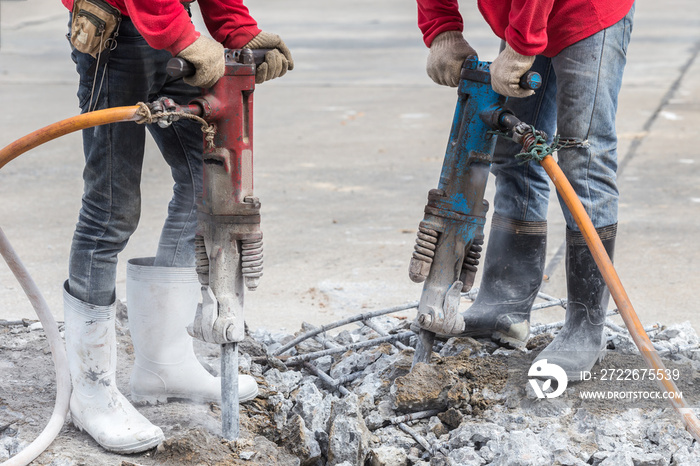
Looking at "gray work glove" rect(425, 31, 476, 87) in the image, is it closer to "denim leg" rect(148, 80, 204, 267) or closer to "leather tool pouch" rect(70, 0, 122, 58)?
"denim leg" rect(148, 80, 204, 267)

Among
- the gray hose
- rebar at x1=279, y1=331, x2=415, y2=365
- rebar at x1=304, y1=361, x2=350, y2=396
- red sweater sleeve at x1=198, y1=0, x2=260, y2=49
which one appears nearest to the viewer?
the gray hose

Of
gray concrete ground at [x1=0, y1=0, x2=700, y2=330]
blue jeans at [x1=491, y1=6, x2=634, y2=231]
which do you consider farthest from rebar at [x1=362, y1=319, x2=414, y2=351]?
blue jeans at [x1=491, y1=6, x2=634, y2=231]

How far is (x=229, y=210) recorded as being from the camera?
2.08m

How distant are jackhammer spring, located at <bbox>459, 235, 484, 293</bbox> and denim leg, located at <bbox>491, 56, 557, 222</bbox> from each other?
465 millimetres

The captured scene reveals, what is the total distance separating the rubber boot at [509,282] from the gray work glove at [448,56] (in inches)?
24.9

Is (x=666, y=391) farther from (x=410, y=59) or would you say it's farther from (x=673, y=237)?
(x=410, y=59)

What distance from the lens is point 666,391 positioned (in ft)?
6.68

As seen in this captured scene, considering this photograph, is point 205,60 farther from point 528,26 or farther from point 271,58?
point 528,26

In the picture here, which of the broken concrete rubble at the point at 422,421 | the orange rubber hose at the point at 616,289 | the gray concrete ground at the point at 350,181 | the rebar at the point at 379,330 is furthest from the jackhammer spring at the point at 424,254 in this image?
the gray concrete ground at the point at 350,181

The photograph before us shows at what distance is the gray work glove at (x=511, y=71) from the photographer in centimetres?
219

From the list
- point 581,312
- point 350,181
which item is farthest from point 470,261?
point 350,181

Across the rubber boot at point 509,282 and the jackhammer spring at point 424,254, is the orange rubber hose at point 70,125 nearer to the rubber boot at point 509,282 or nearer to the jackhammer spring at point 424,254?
the jackhammer spring at point 424,254

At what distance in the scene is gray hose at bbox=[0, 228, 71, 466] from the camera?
2.03 metres

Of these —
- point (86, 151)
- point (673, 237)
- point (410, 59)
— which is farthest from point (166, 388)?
point (410, 59)
